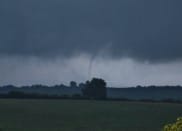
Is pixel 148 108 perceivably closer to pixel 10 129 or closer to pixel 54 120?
pixel 54 120

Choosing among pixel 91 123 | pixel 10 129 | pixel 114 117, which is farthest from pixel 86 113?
pixel 10 129

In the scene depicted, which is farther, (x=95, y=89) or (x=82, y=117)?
(x=95, y=89)

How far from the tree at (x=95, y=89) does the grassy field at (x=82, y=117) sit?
43.2m

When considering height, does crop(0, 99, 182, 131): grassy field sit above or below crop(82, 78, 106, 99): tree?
below

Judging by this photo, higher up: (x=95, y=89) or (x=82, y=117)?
(x=95, y=89)

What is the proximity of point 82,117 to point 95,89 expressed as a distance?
72.7 meters

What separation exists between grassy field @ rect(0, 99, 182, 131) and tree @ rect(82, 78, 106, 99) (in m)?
43.2

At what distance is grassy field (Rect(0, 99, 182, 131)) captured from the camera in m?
77.9

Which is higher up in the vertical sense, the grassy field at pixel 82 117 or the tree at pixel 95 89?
the tree at pixel 95 89

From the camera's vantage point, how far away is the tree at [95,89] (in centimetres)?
16662

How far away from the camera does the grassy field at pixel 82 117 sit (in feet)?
255

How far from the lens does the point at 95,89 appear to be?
557 ft

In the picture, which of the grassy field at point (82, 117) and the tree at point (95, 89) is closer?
the grassy field at point (82, 117)

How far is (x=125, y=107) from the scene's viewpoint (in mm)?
118438
